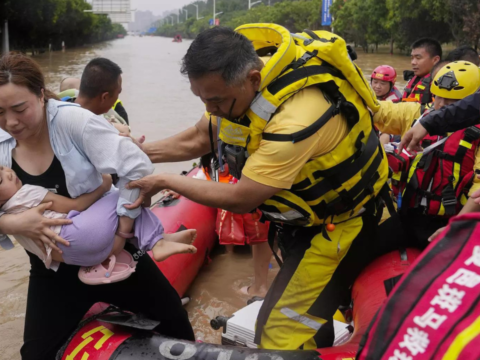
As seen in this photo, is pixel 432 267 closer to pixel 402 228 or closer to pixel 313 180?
pixel 313 180

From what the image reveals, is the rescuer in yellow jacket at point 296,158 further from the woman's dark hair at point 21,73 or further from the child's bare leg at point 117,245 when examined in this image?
the woman's dark hair at point 21,73

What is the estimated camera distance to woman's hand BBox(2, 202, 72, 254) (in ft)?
6.68

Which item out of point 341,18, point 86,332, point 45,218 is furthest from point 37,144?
point 341,18

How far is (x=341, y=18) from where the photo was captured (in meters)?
39.2

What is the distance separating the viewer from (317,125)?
78.5 inches

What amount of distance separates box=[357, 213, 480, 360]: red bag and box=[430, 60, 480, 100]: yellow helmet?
2.09 m

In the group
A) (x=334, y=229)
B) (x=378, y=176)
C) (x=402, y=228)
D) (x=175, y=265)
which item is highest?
(x=378, y=176)

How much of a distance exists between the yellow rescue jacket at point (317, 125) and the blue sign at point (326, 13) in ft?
134

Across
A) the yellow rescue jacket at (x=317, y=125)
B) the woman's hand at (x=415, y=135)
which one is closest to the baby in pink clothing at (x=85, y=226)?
the yellow rescue jacket at (x=317, y=125)

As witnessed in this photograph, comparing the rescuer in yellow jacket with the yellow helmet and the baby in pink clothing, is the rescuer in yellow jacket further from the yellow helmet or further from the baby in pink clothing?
the yellow helmet

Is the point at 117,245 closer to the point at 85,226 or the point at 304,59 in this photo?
the point at 85,226

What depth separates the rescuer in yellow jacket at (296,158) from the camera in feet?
6.49

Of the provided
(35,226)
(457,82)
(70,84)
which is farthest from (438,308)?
(70,84)

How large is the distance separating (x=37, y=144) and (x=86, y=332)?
3.28 ft
